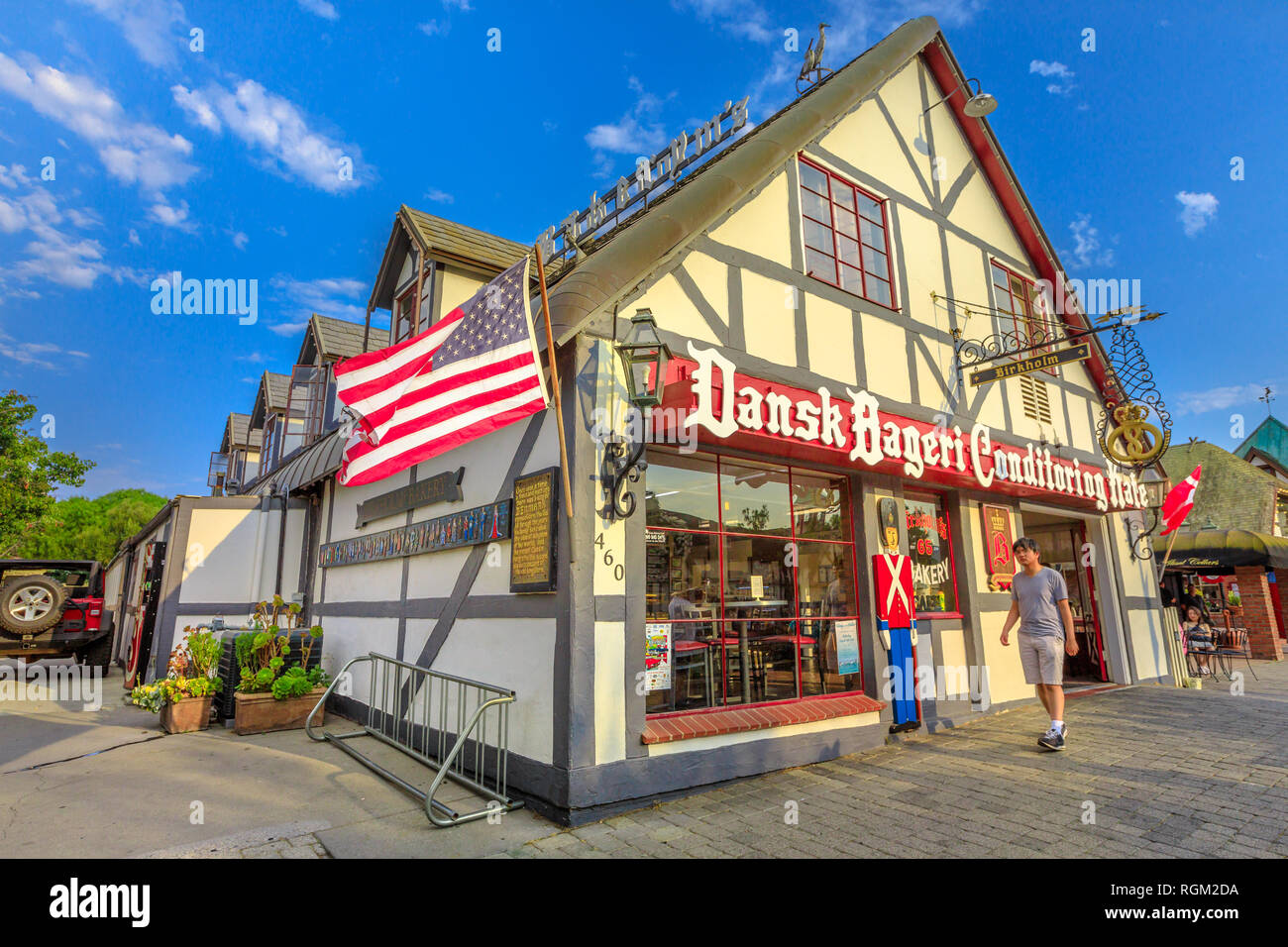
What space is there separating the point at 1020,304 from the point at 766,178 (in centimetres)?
627

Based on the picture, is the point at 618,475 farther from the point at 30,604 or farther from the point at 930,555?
the point at 30,604

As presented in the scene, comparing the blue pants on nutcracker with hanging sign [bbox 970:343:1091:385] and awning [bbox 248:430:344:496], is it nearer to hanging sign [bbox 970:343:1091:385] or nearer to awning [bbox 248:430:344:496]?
hanging sign [bbox 970:343:1091:385]

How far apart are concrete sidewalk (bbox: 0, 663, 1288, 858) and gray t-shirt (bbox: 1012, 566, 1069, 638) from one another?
3.69 ft

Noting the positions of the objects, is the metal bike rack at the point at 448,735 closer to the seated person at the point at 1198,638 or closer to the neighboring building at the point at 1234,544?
the neighboring building at the point at 1234,544

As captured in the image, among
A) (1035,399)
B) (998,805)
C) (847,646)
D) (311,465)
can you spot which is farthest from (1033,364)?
(311,465)

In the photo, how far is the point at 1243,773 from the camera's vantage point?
5172 millimetres

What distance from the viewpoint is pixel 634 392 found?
4.85 m

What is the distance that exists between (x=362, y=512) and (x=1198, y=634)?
14.5 m

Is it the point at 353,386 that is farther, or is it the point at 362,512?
the point at 362,512

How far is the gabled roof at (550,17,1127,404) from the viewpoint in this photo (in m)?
4.97

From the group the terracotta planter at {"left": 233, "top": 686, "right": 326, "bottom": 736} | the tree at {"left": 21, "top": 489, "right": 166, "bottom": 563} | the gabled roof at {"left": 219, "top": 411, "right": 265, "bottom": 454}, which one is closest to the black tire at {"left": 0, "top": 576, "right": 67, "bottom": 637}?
the gabled roof at {"left": 219, "top": 411, "right": 265, "bottom": 454}
